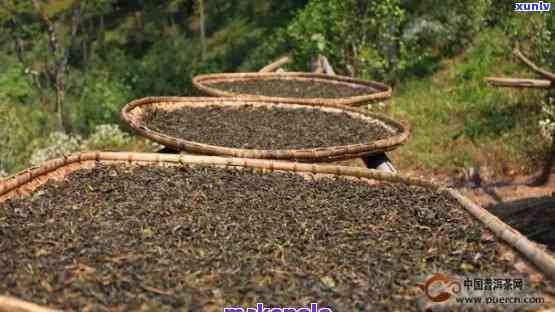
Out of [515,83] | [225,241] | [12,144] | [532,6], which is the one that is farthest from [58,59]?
[225,241]

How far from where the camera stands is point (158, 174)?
114 inches

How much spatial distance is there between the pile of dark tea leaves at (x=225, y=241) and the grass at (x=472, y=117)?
4227mm

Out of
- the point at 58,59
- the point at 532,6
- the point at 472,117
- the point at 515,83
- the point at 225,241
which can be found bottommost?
the point at 58,59

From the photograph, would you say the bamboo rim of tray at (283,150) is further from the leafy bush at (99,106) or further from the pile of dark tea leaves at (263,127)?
the leafy bush at (99,106)

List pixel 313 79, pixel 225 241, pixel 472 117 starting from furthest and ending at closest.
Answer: pixel 472 117 → pixel 313 79 → pixel 225 241

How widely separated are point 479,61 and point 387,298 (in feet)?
28.2

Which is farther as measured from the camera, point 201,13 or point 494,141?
point 201,13

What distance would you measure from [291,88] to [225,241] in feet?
10.4

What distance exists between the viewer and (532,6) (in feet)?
25.3

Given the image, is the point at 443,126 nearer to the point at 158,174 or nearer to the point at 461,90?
the point at 461,90

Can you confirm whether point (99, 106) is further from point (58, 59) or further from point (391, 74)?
point (391, 74)

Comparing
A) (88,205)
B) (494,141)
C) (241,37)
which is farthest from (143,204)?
(241,37)

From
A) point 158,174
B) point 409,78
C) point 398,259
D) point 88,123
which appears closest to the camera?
point 398,259

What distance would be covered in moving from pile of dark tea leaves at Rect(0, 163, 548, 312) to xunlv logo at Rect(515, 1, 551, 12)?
17.7 ft
